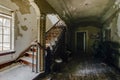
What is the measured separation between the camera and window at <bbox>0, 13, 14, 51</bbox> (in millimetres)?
5508

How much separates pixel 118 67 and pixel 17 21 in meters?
4.39

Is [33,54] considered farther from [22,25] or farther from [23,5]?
[23,5]

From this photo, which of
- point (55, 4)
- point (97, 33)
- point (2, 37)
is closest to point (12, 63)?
point (2, 37)

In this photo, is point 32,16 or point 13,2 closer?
point 13,2

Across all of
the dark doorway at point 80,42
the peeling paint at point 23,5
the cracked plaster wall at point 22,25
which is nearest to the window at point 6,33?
the cracked plaster wall at point 22,25

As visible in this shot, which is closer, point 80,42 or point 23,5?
point 23,5

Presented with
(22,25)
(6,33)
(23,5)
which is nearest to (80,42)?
(22,25)

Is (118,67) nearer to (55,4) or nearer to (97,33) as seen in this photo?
(55,4)

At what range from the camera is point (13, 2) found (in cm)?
581

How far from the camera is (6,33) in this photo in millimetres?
5754

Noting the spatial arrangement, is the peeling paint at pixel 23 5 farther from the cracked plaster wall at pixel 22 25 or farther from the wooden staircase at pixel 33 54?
the wooden staircase at pixel 33 54

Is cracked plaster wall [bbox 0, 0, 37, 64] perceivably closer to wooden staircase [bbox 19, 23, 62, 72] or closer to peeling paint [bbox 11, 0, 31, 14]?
peeling paint [bbox 11, 0, 31, 14]

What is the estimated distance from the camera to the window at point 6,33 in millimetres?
5508

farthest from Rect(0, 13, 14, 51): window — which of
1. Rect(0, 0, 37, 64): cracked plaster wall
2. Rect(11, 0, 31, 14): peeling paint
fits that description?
Rect(11, 0, 31, 14): peeling paint
